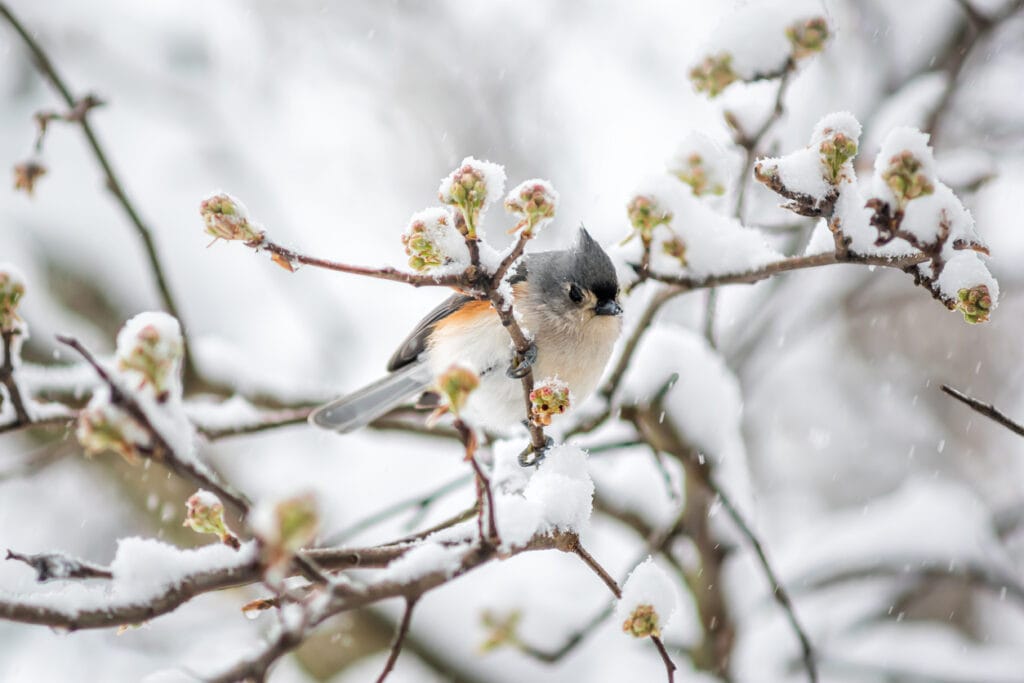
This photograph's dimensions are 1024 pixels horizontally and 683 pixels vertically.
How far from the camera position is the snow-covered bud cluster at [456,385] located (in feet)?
4.24

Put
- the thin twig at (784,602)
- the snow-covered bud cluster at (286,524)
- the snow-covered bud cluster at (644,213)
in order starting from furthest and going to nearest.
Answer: the thin twig at (784,602) < the snow-covered bud cluster at (644,213) < the snow-covered bud cluster at (286,524)

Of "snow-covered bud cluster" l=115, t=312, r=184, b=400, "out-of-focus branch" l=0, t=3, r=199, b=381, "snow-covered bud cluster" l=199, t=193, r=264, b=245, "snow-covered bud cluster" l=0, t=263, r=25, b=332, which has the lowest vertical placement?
"snow-covered bud cluster" l=115, t=312, r=184, b=400

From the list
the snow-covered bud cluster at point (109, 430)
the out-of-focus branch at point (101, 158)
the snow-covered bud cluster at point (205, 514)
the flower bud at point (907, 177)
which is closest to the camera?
the snow-covered bud cluster at point (109, 430)

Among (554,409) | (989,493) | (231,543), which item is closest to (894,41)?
(989,493)

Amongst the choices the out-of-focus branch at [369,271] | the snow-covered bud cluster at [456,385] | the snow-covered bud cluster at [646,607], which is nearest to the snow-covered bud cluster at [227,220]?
the out-of-focus branch at [369,271]

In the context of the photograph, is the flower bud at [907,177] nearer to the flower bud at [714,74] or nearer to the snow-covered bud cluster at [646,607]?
the snow-covered bud cluster at [646,607]

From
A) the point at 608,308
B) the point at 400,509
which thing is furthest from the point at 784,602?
the point at 400,509

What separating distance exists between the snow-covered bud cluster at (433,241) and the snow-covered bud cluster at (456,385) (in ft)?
1.43

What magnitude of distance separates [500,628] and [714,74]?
6.91 feet

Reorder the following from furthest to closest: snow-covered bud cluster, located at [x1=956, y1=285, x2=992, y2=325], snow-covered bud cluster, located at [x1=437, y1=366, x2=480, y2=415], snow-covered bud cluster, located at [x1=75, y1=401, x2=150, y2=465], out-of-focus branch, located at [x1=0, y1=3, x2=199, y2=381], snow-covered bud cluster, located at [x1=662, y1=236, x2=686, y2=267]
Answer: out-of-focus branch, located at [x1=0, y1=3, x2=199, y2=381] → snow-covered bud cluster, located at [x1=662, y1=236, x2=686, y2=267] → snow-covered bud cluster, located at [x1=956, y1=285, x2=992, y2=325] → snow-covered bud cluster, located at [x1=437, y1=366, x2=480, y2=415] → snow-covered bud cluster, located at [x1=75, y1=401, x2=150, y2=465]

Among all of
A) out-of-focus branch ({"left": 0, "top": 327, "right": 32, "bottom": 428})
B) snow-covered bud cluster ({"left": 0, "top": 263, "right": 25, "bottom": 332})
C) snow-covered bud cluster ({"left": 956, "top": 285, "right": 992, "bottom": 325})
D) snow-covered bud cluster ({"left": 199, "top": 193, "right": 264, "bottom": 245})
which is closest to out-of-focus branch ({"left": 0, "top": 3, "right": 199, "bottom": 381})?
out-of-focus branch ({"left": 0, "top": 327, "right": 32, "bottom": 428})

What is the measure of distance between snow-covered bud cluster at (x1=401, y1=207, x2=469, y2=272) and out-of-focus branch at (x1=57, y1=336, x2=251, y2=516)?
62cm

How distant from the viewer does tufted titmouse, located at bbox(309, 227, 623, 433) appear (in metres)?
3.16

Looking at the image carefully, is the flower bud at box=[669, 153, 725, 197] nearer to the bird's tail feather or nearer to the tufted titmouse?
the tufted titmouse
